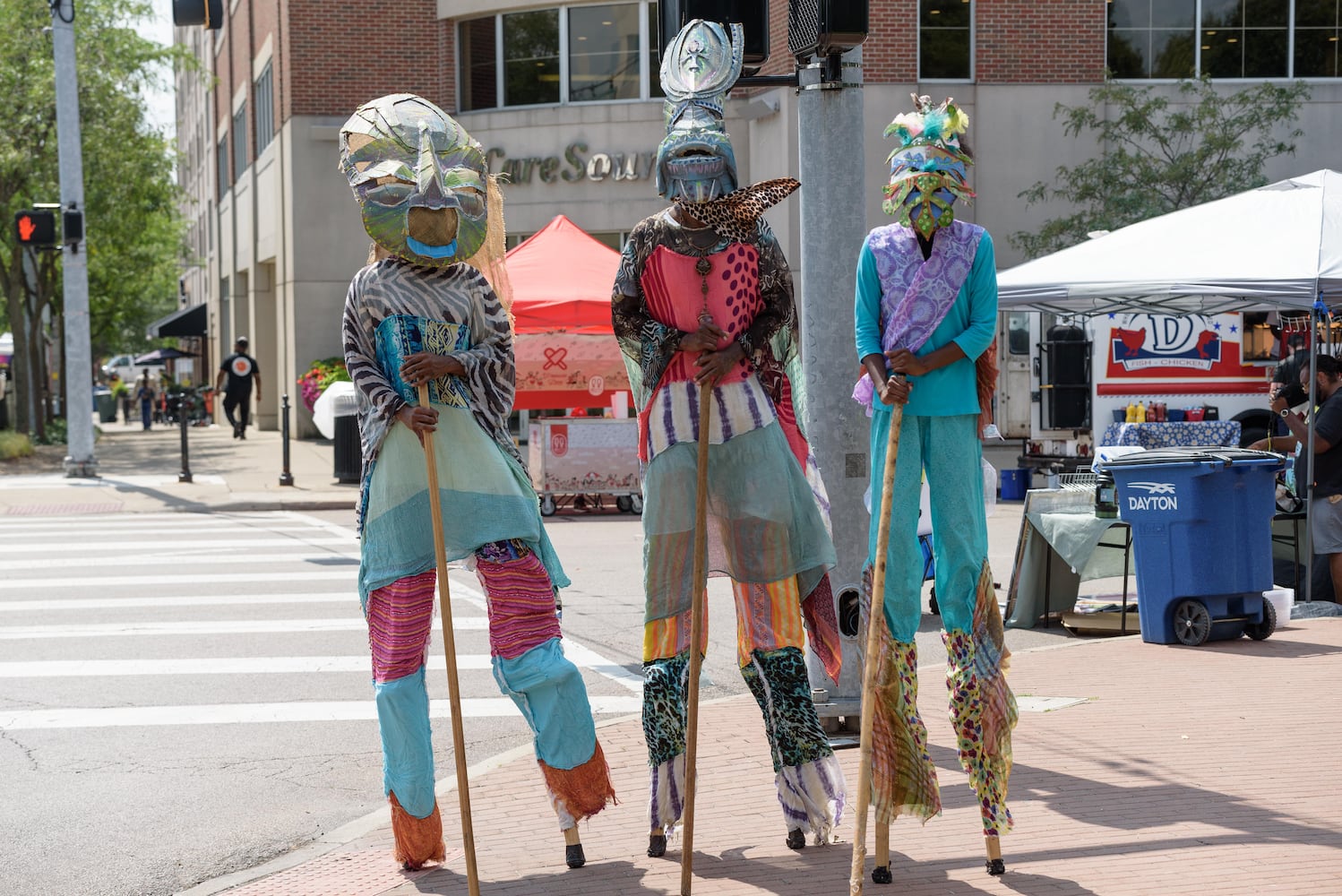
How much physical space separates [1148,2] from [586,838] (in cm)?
2233

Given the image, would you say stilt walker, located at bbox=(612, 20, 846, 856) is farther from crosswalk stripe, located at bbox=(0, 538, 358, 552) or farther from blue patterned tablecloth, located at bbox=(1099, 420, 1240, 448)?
blue patterned tablecloth, located at bbox=(1099, 420, 1240, 448)

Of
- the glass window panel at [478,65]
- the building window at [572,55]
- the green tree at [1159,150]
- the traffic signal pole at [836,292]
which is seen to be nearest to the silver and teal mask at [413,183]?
the traffic signal pole at [836,292]

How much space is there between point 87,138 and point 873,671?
28134 mm

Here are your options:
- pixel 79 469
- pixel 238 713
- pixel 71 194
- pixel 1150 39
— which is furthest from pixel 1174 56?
pixel 238 713

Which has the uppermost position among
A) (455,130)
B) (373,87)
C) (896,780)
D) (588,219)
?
(373,87)

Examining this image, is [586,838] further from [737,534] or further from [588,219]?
[588,219]

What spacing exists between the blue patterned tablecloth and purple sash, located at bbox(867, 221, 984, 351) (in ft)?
37.9

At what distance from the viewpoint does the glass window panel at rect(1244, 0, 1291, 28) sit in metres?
24.3

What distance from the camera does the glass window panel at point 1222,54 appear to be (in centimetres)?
2434

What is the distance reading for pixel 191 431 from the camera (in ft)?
129

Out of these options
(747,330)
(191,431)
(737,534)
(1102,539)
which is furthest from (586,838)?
(191,431)

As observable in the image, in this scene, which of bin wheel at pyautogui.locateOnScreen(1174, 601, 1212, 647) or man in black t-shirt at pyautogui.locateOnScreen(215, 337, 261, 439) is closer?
bin wheel at pyautogui.locateOnScreen(1174, 601, 1212, 647)

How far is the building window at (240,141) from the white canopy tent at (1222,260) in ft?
97.9

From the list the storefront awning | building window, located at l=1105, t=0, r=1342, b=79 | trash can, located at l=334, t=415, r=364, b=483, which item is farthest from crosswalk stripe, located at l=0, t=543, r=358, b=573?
the storefront awning
